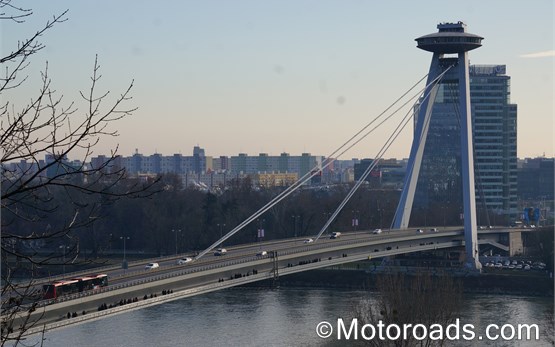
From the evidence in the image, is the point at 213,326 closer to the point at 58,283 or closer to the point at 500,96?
the point at 58,283

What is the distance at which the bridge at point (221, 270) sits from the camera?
13.4 m

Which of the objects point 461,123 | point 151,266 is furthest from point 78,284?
point 461,123

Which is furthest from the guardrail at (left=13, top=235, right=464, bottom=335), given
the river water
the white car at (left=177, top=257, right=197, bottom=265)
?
the white car at (left=177, top=257, right=197, bottom=265)

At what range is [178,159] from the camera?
9012 centimetres

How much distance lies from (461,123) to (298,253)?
280 inches

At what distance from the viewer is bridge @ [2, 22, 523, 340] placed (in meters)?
13.9

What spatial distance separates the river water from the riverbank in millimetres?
761

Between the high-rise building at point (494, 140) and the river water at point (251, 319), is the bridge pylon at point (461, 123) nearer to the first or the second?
the river water at point (251, 319)

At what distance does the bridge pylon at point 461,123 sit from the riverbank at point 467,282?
0.85 metres

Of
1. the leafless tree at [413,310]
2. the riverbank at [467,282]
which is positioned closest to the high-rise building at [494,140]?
the riverbank at [467,282]

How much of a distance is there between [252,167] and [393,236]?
71405 mm

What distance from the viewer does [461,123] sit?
997 inches

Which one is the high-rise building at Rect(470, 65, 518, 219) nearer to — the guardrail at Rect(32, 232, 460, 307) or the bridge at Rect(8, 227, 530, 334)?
the bridge at Rect(8, 227, 530, 334)

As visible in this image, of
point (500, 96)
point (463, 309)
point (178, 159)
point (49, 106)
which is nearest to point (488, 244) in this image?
point (463, 309)
